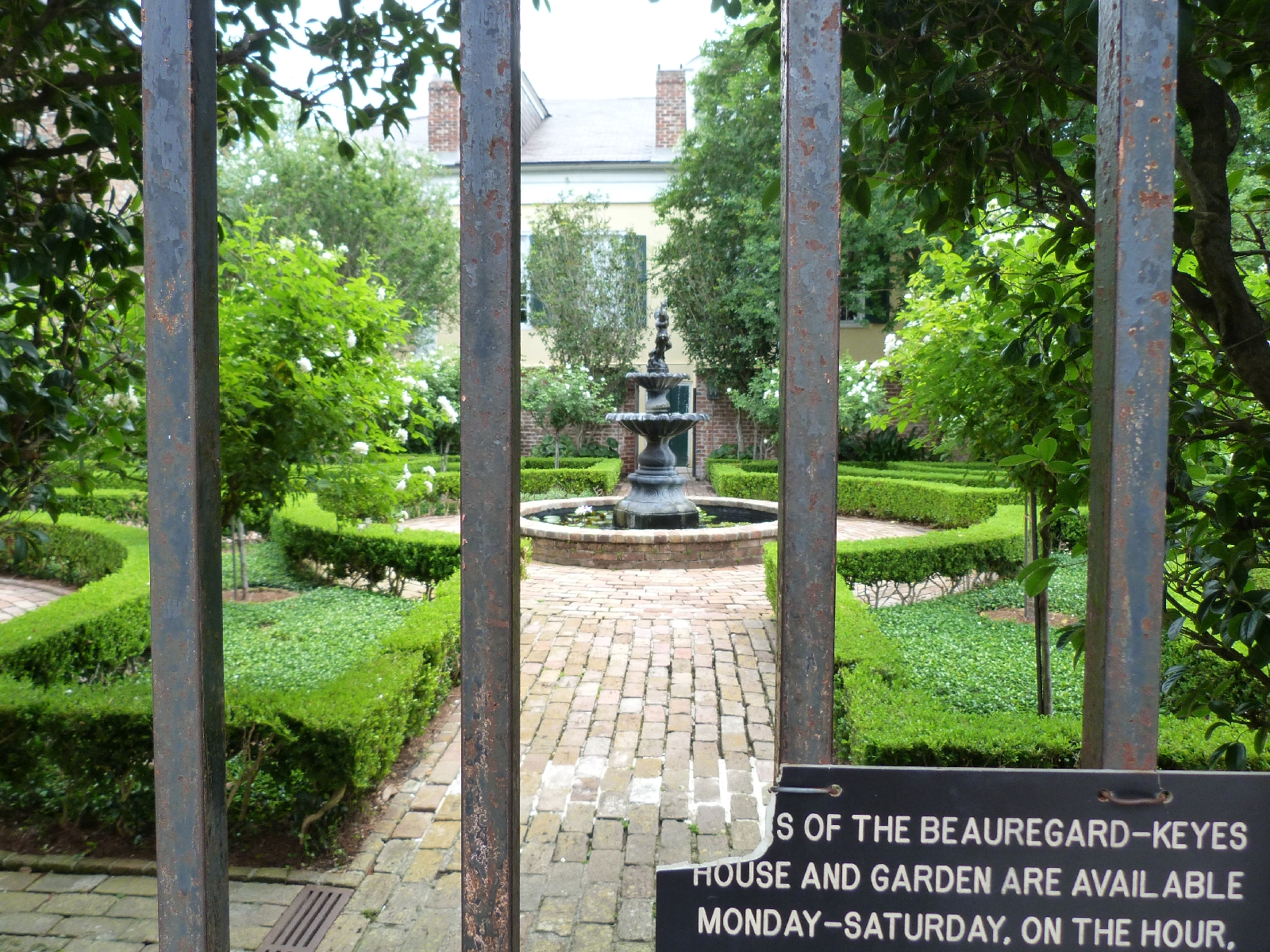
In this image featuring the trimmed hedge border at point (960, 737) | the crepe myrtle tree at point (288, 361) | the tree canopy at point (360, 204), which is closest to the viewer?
the trimmed hedge border at point (960, 737)

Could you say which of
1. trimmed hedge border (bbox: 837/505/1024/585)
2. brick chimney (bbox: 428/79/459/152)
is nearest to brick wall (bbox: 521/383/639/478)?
brick chimney (bbox: 428/79/459/152)

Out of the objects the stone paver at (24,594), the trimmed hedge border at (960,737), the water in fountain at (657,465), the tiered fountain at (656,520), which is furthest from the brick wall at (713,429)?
the trimmed hedge border at (960,737)

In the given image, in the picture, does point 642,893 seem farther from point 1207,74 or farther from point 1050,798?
point 1207,74

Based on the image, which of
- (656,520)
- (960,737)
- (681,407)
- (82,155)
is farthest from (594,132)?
(960,737)

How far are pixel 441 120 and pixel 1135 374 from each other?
2614 cm

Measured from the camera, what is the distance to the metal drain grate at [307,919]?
8.30 feet

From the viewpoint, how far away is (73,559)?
25.7ft

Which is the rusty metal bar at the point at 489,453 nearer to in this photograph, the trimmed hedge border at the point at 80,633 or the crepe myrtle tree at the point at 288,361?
the trimmed hedge border at the point at 80,633

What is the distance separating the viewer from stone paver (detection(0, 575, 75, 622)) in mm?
6762

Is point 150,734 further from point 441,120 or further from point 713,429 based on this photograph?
point 441,120

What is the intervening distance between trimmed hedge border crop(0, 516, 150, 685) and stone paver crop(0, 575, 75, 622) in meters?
1.69

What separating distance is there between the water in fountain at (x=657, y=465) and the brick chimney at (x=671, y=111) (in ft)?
45.5

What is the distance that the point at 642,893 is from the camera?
284 centimetres

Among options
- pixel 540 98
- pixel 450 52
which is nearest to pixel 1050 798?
pixel 450 52
